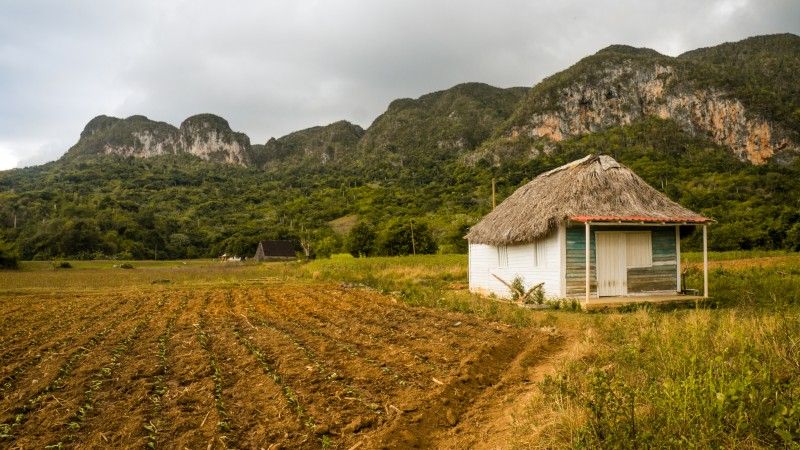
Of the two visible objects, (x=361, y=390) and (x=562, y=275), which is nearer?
(x=361, y=390)

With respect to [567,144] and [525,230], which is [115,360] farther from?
[567,144]

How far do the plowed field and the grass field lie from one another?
1.2 inches

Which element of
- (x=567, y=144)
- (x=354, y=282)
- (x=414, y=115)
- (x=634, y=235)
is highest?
(x=414, y=115)

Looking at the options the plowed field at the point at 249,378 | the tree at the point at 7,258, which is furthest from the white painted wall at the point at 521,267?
the tree at the point at 7,258

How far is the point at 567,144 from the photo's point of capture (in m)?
94.4

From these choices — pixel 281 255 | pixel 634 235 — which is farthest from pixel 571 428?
pixel 281 255

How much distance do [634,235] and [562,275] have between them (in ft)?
8.95

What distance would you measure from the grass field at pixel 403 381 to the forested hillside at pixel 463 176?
32794 millimetres

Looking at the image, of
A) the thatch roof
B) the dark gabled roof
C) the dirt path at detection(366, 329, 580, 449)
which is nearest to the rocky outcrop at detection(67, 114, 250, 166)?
the dark gabled roof

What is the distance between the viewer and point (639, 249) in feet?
51.2

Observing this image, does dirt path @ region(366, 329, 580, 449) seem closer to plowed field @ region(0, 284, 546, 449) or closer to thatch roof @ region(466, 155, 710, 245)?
plowed field @ region(0, 284, 546, 449)

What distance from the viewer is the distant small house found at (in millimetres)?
64688

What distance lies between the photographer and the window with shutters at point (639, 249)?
15.5m

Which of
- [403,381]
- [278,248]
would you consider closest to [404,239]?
[278,248]
